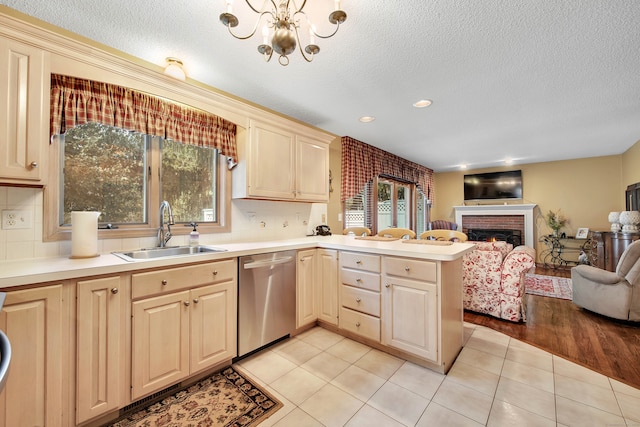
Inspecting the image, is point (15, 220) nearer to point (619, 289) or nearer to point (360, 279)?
point (360, 279)

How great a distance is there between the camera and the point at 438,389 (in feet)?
5.92

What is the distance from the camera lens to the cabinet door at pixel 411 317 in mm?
1950

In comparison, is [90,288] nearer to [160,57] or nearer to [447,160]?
[160,57]

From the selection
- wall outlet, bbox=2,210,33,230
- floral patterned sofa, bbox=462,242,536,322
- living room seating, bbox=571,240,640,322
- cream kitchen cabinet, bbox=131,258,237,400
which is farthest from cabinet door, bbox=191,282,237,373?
living room seating, bbox=571,240,640,322

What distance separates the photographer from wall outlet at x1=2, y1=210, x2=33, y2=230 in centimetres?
160

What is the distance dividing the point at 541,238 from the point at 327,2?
686 centimetres

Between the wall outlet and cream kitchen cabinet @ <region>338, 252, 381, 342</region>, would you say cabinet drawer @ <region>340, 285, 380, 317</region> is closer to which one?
cream kitchen cabinet @ <region>338, 252, 381, 342</region>

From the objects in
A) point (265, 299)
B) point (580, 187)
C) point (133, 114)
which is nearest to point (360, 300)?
point (265, 299)

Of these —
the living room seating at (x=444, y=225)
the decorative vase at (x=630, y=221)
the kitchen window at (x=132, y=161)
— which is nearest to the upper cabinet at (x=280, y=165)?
the kitchen window at (x=132, y=161)

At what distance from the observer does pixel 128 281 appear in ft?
5.08

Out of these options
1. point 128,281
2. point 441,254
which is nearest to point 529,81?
point 441,254

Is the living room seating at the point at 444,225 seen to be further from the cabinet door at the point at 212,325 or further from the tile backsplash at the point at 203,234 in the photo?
the cabinet door at the point at 212,325

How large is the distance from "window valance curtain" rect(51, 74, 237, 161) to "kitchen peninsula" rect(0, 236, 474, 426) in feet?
3.08

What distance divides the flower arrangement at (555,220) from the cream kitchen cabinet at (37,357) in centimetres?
763
